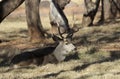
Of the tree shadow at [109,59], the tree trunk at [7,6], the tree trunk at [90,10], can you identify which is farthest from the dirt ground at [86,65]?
the tree trunk at [90,10]

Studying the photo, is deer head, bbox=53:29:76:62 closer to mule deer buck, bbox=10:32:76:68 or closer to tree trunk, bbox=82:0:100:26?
mule deer buck, bbox=10:32:76:68

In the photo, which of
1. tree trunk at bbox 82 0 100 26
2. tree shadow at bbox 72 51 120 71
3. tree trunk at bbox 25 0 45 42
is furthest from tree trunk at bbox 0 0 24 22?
tree trunk at bbox 82 0 100 26

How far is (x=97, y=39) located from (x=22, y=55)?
713cm

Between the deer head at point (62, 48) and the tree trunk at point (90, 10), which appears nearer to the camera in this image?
the deer head at point (62, 48)

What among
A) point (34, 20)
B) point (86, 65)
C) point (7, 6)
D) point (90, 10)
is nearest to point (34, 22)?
point (34, 20)

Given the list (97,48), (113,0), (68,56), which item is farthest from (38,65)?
(113,0)

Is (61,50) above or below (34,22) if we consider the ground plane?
above

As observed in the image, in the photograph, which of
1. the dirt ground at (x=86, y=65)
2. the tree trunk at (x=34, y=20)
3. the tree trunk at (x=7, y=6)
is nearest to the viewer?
the dirt ground at (x=86, y=65)

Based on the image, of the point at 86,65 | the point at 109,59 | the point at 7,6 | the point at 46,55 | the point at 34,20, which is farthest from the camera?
the point at 34,20

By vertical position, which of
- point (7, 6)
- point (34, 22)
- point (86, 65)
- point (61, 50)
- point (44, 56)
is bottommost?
point (34, 22)

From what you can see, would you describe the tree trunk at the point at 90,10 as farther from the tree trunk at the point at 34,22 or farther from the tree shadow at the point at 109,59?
the tree shadow at the point at 109,59

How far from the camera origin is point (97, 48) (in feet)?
55.6

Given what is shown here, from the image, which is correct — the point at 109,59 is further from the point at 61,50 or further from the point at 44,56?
the point at 44,56

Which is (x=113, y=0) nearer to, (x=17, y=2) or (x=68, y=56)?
(x=68, y=56)
